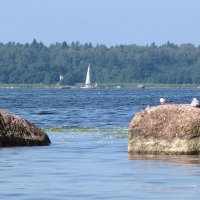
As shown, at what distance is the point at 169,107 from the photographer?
1182 inches

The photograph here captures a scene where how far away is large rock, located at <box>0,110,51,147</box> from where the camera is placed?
32.8 m

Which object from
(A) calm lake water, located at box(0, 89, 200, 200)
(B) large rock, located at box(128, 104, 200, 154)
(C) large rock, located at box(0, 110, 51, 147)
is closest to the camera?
(A) calm lake water, located at box(0, 89, 200, 200)

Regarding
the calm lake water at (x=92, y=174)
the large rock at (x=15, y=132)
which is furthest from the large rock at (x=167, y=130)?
the large rock at (x=15, y=132)

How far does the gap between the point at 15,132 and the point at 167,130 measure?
5.29 metres

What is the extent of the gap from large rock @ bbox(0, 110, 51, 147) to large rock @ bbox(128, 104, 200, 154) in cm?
395

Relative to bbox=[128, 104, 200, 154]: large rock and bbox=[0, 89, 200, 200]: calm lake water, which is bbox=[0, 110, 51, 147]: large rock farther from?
bbox=[128, 104, 200, 154]: large rock

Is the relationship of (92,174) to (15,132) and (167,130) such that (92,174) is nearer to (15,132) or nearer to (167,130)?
(167,130)

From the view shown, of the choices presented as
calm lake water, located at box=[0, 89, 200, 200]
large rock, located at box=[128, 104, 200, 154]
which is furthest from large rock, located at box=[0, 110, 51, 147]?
large rock, located at box=[128, 104, 200, 154]

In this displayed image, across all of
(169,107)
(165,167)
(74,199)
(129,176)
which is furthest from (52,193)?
(169,107)

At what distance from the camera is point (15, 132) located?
32.9m

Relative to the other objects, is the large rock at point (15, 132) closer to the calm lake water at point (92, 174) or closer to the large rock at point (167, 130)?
the calm lake water at point (92, 174)

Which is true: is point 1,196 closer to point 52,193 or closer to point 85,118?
point 52,193

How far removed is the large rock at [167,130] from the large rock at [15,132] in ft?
13.0

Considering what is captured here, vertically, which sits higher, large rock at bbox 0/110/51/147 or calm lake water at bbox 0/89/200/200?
large rock at bbox 0/110/51/147
